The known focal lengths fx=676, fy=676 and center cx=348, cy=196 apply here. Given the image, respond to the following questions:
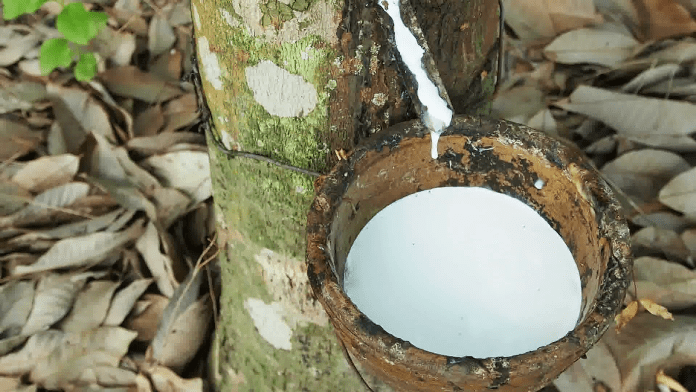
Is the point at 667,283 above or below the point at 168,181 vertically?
below

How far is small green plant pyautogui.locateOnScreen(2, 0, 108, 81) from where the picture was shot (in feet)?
4.26

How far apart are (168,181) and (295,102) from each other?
86 cm

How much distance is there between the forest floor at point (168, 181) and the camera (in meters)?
1.52

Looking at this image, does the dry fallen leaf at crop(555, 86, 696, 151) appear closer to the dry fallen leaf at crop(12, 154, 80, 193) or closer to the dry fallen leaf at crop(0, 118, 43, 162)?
the dry fallen leaf at crop(12, 154, 80, 193)

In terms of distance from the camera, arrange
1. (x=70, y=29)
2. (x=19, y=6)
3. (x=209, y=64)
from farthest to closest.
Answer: (x=70, y=29)
(x=19, y=6)
(x=209, y=64)

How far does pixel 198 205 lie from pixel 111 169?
242 millimetres

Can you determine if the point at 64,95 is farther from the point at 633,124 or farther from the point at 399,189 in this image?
the point at 633,124

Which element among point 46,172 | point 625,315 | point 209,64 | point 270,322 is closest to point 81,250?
point 46,172

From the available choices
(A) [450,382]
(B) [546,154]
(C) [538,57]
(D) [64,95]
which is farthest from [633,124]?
(D) [64,95]

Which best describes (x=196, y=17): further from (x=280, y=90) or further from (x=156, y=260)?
(x=156, y=260)

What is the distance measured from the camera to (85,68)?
1.70 metres

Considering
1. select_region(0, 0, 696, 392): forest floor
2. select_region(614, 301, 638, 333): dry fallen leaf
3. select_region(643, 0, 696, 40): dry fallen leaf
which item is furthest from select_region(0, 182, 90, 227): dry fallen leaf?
select_region(643, 0, 696, 40): dry fallen leaf

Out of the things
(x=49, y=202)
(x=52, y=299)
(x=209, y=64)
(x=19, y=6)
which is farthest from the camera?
(x=49, y=202)

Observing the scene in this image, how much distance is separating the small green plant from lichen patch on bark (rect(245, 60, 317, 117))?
0.63m
